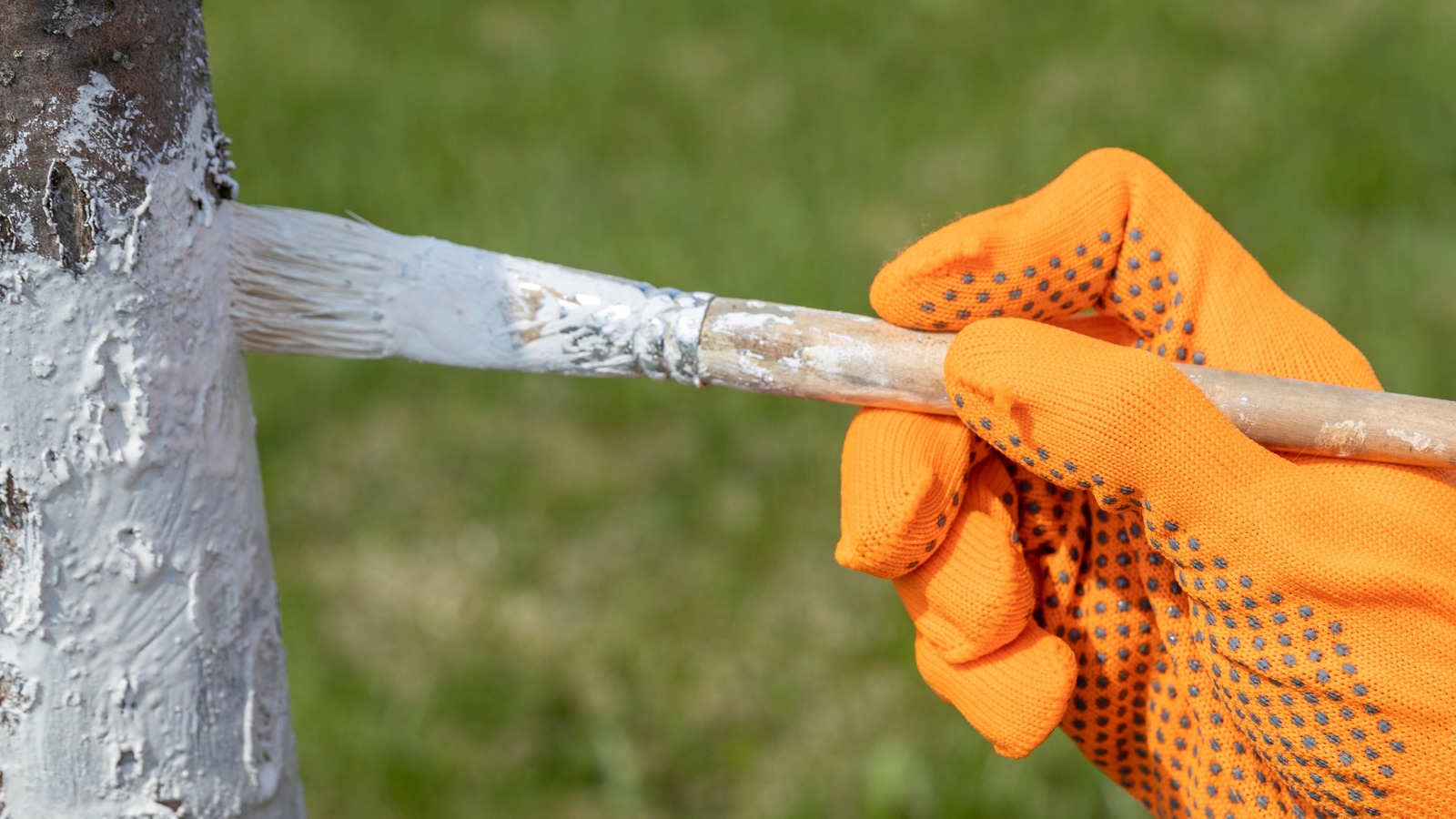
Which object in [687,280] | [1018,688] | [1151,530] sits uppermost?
[687,280]

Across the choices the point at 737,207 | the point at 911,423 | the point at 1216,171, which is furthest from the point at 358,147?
the point at 911,423

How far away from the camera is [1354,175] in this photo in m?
2.74

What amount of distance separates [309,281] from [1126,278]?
58 centimetres

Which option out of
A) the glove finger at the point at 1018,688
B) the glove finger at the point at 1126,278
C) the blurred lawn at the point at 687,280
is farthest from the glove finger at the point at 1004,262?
the glove finger at the point at 1018,688

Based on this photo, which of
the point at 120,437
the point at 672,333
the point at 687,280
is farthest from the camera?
the point at 687,280

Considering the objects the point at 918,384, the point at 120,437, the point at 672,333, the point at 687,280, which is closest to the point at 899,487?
the point at 918,384

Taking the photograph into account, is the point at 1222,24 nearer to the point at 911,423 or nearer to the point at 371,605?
the point at 371,605

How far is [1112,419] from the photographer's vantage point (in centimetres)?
79

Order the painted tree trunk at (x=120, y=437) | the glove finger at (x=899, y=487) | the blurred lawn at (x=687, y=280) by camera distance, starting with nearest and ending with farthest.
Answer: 1. the painted tree trunk at (x=120, y=437)
2. the glove finger at (x=899, y=487)
3. the blurred lawn at (x=687, y=280)

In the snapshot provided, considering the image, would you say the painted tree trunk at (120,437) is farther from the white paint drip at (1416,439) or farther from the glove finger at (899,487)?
the white paint drip at (1416,439)

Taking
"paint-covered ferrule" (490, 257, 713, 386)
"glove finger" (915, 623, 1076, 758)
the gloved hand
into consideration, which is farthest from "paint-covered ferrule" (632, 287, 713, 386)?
"glove finger" (915, 623, 1076, 758)

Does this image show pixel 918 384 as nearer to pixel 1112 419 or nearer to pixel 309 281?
pixel 1112 419

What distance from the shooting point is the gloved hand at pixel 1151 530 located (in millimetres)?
794

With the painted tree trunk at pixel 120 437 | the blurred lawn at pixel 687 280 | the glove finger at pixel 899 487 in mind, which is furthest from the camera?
the blurred lawn at pixel 687 280
